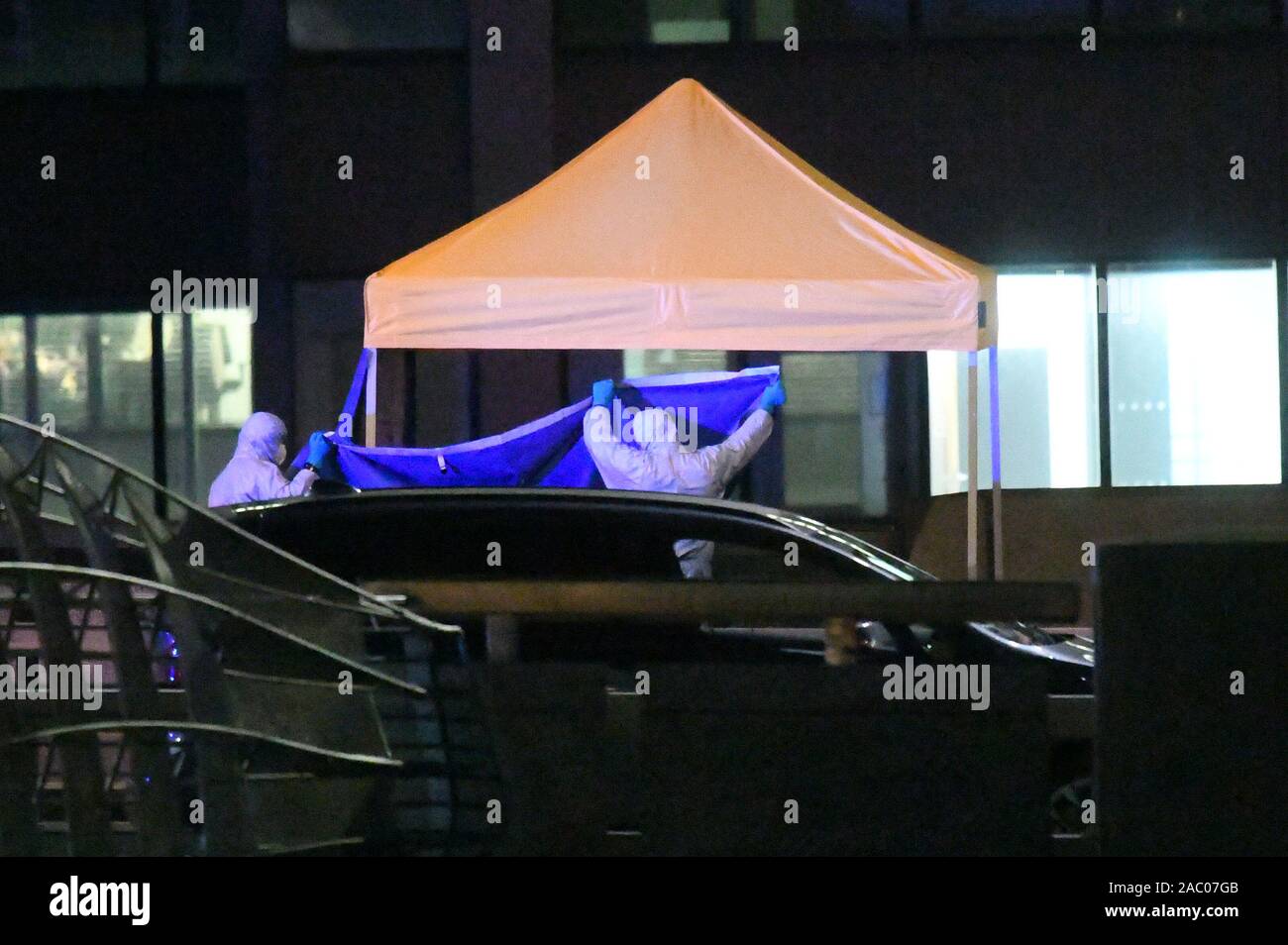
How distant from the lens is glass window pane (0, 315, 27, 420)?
1484 cm

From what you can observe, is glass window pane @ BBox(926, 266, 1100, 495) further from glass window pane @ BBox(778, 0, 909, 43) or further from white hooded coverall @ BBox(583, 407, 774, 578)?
white hooded coverall @ BBox(583, 407, 774, 578)

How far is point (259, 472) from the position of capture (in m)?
8.91

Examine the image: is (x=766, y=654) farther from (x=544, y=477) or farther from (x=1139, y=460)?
(x=1139, y=460)

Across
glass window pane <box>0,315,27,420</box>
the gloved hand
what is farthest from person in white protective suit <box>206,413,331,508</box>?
glass window pane <box>0,315,27,420</box>

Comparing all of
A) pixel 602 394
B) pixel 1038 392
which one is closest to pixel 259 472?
pixel 602 394

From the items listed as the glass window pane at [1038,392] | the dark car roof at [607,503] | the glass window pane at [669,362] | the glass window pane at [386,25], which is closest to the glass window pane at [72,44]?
the glass window pane at [386,25]

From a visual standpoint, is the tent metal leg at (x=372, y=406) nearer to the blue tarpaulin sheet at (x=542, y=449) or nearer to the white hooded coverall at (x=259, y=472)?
the blue tarpaulin sheet at (x=542, y=449)

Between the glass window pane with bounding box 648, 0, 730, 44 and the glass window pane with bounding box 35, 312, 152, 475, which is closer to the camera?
the glass window pane with bounding box 648, 0, 730, 44

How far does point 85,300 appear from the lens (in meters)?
14.7

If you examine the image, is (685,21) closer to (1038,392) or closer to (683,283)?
(1038,392)

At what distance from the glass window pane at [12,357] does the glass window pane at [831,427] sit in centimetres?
667

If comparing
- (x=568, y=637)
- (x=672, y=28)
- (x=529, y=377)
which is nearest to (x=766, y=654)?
(x=568, y=637)

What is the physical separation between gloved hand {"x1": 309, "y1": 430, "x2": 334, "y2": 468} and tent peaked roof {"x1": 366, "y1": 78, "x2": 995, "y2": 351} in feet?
2.54

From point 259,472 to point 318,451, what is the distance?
359 mm
